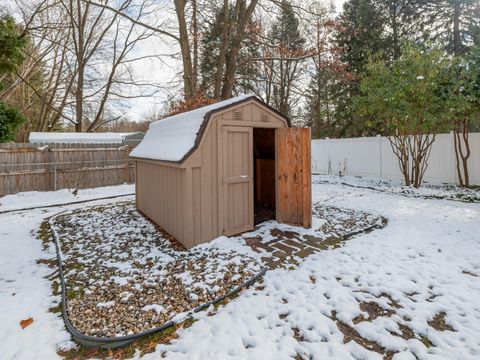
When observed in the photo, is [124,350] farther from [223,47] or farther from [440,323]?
[223,47]

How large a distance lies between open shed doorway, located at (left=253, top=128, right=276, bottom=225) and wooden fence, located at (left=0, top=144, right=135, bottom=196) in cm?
655

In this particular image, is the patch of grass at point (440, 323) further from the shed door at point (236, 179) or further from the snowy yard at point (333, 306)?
the shed door at point (236, 179)

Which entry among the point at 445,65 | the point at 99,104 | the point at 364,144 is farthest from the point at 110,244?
the point at 99,104

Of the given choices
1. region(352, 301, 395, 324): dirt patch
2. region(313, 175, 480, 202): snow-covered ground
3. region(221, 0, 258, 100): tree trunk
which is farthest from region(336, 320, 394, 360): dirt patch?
region(221, 0, 258, 100): tree trunk

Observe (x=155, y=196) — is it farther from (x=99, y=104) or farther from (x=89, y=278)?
(x=99, y=104)

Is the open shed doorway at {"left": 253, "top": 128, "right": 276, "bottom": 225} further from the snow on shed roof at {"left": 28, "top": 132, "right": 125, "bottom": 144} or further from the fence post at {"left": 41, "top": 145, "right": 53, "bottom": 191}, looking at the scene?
the snow on shed roof at {"left": 28, "top": 132, "right": 125, "bottom": 144}

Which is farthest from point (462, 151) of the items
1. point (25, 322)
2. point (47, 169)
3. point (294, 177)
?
point (47, 169)

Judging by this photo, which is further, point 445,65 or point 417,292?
point 445,65

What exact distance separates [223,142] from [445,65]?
792cm

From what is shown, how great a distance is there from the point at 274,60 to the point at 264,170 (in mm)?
10141

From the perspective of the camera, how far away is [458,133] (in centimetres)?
926

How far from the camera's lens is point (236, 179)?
4977mm

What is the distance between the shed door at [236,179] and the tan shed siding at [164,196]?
0.70 metres

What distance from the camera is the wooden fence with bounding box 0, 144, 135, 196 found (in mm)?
9016
